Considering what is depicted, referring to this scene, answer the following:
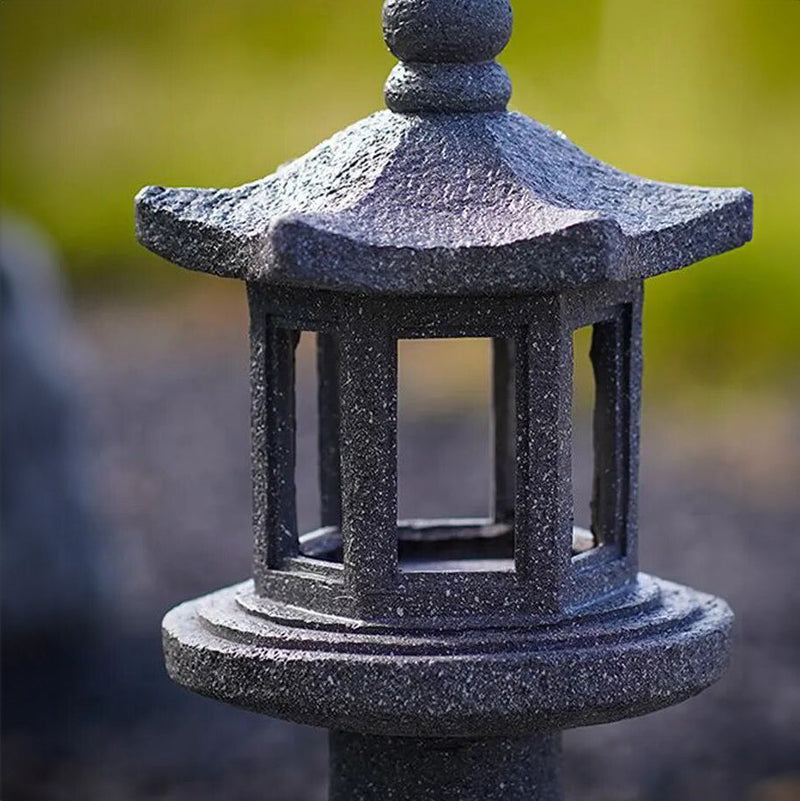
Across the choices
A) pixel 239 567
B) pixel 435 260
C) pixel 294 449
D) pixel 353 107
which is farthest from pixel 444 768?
pixel 353 107

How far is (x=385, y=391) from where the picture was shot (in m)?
1.51

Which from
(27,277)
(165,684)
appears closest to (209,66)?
(27,277)

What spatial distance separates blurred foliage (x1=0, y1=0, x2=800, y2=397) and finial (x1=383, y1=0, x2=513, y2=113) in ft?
9.22

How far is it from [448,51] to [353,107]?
3.70m

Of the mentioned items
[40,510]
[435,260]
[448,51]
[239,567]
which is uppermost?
[448,51]

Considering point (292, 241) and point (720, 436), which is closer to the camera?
point (292, 241)

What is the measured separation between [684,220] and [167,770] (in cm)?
259

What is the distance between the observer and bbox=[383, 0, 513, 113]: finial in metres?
1.57

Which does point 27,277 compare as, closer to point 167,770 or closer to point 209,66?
point 167,770

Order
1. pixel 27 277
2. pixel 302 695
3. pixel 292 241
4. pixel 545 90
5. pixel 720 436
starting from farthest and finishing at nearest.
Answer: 1. pixel 720 436
2. pixel 545 90
3. pixel 27 277
4. pixel 302 695
5. pixel 292 241

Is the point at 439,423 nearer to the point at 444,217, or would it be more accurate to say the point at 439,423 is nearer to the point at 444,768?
the point at 444,768

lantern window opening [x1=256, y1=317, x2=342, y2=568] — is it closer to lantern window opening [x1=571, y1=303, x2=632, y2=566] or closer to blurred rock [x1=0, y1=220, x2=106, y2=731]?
lantern window opening [x1=571, y1=303, x2=632, y2=566]

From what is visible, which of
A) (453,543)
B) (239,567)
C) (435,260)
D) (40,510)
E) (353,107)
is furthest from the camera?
(353,107)

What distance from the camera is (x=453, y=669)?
1474mm
